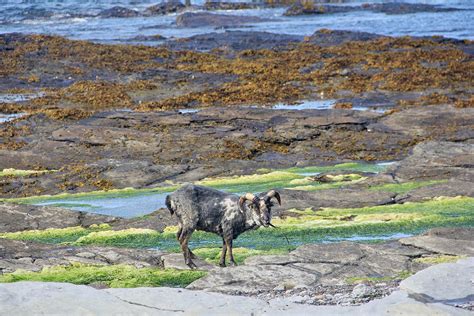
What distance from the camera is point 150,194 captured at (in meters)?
23.6

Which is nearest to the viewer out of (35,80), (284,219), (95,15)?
(284,219)

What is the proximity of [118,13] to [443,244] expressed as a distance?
8251 centimetres

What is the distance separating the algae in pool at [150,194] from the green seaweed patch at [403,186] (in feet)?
3.55

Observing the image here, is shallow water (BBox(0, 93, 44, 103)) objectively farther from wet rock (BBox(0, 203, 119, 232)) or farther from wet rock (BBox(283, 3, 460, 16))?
wet rock (BBox(283, 3, 460, 16))

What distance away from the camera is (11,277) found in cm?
1526

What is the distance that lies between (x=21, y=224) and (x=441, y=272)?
34.8ft

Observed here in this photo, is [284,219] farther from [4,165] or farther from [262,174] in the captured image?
[4,165]

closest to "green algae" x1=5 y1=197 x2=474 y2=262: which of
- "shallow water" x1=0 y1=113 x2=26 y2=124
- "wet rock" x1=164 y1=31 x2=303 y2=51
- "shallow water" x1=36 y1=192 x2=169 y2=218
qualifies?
"shallow water" x1=36 y1=192 x2=169 y2=218

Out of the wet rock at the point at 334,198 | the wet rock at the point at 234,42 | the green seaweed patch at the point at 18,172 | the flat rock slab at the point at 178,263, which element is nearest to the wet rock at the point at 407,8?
the wet rock at the point at 234,42

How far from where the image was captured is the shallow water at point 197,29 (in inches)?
2680

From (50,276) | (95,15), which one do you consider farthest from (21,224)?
(95,15)

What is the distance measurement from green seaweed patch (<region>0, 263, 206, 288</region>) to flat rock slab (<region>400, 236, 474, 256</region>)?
3.86 metres

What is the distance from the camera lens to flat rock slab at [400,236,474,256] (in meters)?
15.9

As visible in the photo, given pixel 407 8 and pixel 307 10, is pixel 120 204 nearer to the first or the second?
pixel 407 8
